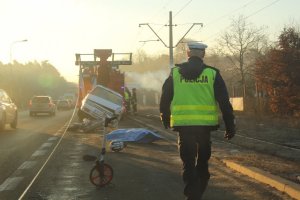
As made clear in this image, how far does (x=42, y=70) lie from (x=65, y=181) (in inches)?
5697

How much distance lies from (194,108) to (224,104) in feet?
1.12

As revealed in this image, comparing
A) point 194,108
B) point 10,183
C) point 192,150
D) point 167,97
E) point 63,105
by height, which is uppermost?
point 167,97

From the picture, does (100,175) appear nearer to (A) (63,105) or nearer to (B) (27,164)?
(B) (27,164)

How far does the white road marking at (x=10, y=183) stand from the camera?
344 inches

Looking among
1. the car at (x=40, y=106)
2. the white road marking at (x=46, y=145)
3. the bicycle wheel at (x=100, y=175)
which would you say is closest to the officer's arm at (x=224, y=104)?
the bicycle wheel at (x=100, y=175)

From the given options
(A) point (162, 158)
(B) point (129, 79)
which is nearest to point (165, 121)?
(A) point (162, 158)

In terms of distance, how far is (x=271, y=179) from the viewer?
28.2 ft

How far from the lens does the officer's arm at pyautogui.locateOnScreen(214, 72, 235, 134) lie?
20.6 feet

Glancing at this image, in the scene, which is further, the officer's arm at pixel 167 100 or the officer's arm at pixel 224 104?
the officer's arm at pixel 167 100

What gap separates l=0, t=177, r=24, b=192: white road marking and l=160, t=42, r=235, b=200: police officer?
352 centimetres

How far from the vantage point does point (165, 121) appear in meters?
6.45

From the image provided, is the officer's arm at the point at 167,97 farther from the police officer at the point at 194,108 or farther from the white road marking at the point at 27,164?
the white road marking at the point at 27,164

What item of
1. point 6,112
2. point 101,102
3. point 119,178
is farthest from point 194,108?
point 6,112

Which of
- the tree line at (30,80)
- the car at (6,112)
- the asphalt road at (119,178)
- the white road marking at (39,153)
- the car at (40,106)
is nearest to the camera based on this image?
the asphalt road at (119,178)
